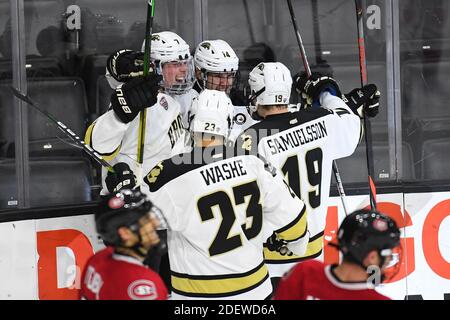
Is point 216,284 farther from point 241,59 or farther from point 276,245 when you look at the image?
point 241,59

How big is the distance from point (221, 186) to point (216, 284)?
15.2 inches

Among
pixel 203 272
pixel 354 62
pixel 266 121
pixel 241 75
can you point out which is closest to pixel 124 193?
pixel 203 272

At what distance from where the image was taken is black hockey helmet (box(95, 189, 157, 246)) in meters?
3.18

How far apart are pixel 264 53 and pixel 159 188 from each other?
1514 millimetres

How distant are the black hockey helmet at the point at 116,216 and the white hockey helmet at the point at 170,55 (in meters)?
1.48

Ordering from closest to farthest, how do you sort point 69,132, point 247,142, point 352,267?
point 352,267, point 247,142, point 69,132

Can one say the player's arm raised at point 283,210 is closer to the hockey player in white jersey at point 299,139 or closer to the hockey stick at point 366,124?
the hockey player in white jersey at point 299,139

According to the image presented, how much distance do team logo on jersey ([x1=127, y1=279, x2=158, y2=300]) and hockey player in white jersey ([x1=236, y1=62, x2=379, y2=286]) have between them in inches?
49.0

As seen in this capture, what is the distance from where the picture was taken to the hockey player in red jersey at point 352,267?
10.2 ft

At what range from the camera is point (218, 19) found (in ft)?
17.5

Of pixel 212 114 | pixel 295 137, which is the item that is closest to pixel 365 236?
pixel 212 114

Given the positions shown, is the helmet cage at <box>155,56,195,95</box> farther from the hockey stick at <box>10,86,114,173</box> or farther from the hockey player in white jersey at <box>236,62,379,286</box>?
the hockey stick at <box>10,86,114,173</box>

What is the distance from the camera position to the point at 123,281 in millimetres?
3145
